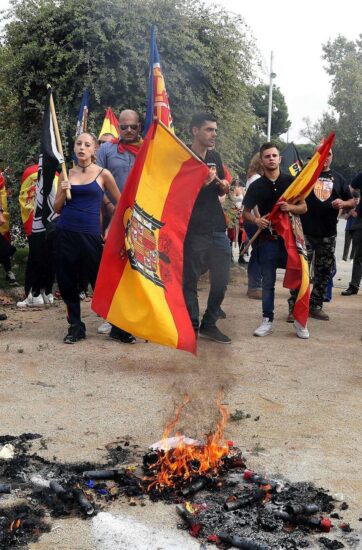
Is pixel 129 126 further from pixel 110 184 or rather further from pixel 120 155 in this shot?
pixel 110 184

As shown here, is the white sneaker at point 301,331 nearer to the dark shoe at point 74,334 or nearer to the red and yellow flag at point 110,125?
the dark shoe at point 74,334

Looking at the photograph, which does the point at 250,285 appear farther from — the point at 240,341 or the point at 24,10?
the point at 24,10

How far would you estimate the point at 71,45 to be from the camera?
10.3m

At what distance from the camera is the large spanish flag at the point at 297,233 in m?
7.54

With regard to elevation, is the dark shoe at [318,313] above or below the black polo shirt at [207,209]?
below

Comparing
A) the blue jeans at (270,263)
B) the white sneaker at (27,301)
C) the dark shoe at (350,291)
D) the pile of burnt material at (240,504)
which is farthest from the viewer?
the dark shoe at (350,291)

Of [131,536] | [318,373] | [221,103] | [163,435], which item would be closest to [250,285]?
[221,103]

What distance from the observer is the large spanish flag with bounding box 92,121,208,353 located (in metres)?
5.33

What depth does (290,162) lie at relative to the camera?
34.1ft

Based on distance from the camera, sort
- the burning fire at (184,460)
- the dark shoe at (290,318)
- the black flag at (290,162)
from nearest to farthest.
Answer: the burning fire at (184,460), the dark shoe at (290,318), the black flag at (290,162)

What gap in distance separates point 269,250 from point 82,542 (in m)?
4.84

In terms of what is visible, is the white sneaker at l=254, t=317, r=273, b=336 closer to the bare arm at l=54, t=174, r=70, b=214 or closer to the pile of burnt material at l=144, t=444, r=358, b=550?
the bare arm at l=54, t=174, r=70, b=214

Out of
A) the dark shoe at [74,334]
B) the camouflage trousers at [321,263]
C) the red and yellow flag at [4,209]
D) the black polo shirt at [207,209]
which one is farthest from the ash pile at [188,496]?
the red and yellow flag at [4,209]

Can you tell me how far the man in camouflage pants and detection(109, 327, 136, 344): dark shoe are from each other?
257 cm
